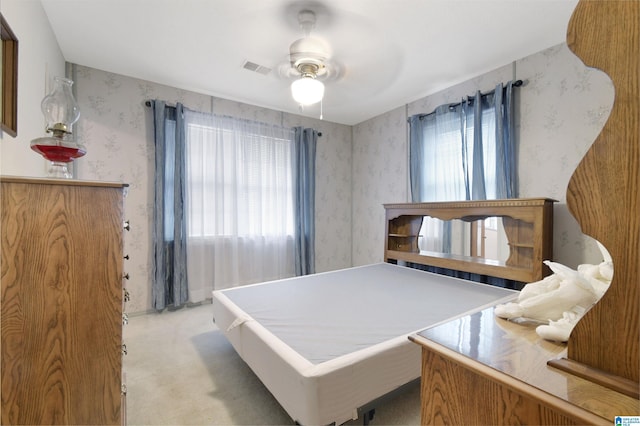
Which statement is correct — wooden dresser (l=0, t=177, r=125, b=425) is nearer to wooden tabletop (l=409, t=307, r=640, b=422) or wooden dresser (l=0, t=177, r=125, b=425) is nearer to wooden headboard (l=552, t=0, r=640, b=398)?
wooden tabletop (l=409, t=307, r=640, b=422)

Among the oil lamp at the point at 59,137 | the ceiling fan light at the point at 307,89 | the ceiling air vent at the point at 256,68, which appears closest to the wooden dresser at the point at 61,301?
the oil lamp at the point at 59,137

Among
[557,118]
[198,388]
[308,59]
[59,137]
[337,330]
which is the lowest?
[198,388]

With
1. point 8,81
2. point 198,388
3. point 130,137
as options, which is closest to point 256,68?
point 130,137

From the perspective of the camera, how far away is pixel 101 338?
1.04m

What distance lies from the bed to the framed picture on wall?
1494mm

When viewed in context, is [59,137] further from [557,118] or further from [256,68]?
[557,118]

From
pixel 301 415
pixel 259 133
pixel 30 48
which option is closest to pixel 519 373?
pixel 301 415

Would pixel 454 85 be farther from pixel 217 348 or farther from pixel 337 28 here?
pixel 217 348

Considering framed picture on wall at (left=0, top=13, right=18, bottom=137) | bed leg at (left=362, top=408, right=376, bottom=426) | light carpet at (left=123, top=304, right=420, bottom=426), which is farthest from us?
light carpet at (left=123, top=304, right=420, bottom=426)

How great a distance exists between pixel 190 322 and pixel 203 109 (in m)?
2.37

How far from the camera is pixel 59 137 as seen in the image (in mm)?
1204

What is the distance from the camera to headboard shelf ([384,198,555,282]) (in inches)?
85.7

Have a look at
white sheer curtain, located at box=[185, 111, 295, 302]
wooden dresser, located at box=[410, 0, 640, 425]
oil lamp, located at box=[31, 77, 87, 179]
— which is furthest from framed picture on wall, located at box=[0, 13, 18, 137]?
wooden dresser, located at box=[410, 0, 640, 425]

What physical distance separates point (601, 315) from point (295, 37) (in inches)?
97.2
